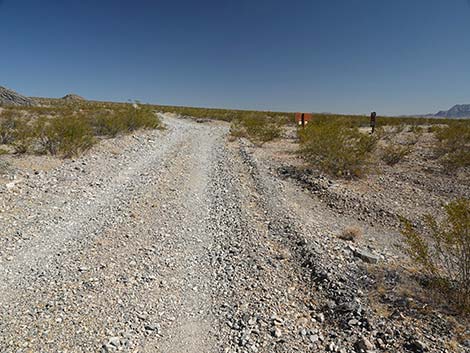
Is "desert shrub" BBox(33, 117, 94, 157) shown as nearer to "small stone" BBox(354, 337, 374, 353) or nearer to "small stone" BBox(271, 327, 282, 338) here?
"small stone" BBox(271, 327, 282, 338)

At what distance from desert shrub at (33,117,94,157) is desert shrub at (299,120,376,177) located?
27.5ft

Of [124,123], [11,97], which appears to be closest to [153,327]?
[124,123]

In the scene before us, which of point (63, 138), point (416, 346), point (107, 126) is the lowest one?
point (416, 346)

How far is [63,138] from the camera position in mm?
10680

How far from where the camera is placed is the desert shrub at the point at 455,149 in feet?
33.8

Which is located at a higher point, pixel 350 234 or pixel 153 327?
pixel 350 234

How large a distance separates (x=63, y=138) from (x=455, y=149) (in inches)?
628

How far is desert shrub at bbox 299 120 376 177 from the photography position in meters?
9.66

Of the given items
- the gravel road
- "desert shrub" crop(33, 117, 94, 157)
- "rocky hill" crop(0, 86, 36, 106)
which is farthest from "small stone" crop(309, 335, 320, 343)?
"rocky hill" crop(0, 86, 36, 106)

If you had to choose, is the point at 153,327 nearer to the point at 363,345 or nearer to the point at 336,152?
the point at 363,345

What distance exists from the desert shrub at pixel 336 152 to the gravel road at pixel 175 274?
107 inches

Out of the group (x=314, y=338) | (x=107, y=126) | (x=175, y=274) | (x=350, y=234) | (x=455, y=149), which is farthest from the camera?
(x=107, y=126)

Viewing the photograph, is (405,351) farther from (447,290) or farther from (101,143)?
(101,143)

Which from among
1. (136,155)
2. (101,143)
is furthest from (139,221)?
(101,143)
